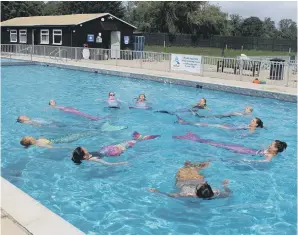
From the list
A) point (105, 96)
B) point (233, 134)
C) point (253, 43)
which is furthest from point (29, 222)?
point (253, 43)

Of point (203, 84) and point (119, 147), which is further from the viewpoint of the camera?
point (203, 84)

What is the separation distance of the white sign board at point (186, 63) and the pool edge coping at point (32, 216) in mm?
14317

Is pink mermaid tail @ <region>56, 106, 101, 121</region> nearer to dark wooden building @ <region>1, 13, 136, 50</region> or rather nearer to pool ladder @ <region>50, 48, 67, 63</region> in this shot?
pool ladder @ <region>50, 48, 67, 63</region>

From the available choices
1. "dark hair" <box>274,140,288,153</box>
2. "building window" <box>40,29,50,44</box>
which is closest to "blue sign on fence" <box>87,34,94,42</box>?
"building window" <box>40,29,50,44</box>

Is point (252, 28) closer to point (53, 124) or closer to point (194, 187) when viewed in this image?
point (53, 124)

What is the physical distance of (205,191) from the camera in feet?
17.9

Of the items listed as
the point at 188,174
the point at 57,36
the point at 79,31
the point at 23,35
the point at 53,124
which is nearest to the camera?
the point at 188,174

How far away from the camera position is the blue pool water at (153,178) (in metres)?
Result: 5.39

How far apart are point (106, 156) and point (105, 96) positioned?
7.07 metres

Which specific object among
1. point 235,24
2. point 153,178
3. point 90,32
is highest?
point 235,24

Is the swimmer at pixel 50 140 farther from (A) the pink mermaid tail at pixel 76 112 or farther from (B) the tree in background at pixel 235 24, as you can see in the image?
(B) the tree in background at pixel 235 24

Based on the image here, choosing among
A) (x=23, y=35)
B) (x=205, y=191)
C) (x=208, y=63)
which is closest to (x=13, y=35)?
(x=23, y=35)

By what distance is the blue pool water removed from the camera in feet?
17.7

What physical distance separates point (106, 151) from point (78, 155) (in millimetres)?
792
